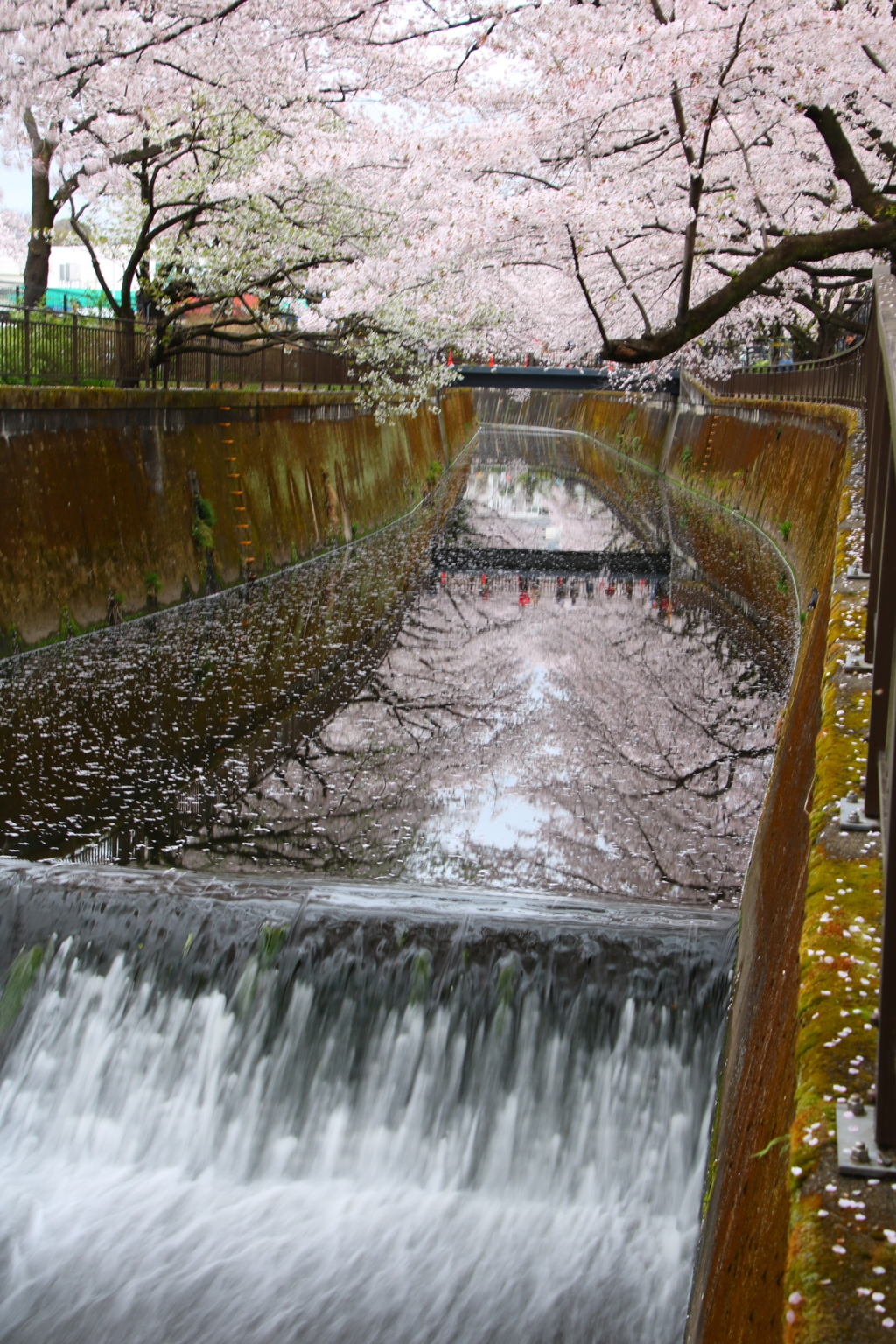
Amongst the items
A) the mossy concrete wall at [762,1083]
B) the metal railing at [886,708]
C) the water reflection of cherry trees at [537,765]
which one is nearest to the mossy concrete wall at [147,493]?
the water reflection of cherry trees at [537,765]

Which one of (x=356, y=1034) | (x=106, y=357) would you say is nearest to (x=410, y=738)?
(x=356, y=1034)

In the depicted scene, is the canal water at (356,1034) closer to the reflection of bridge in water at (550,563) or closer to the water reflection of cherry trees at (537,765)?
the water reflection of cherry trees at (537,765)

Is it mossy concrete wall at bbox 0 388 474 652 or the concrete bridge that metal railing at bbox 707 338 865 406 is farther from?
mossy concrete wall at bbox 0 388 474 652

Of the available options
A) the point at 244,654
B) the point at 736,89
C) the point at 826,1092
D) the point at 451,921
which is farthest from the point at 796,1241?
the point at 736,89

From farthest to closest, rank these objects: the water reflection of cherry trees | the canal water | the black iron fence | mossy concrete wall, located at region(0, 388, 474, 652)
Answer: the black iron fence < mossy concrete wall, located at region(0, 388, 474, 652) < the water reflection of cherry trees < the canal water

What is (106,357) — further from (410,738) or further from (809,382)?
(809,382)

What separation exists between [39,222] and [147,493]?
13.8 ft

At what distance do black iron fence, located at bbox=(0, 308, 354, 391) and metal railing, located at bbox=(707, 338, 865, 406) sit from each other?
992 centimetres

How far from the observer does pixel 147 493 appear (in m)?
17.7

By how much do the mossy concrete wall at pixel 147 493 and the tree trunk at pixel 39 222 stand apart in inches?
101

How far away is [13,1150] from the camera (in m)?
7.14

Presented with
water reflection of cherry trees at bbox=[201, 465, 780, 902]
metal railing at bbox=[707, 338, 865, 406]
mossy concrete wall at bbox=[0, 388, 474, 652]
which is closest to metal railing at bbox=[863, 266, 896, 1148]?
water reflection of cherry trees at bbox=[201, 465, 780, 902]

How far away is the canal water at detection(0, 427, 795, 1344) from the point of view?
6.24 metres

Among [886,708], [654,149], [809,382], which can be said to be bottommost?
[886,708]
